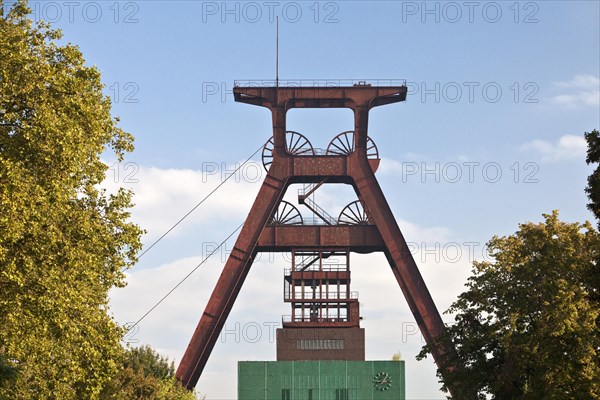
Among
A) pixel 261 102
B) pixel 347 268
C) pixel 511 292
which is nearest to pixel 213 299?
pixel 347 268

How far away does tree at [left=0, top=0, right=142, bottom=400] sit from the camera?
26938 mm

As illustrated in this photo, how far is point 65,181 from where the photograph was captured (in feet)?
90.8

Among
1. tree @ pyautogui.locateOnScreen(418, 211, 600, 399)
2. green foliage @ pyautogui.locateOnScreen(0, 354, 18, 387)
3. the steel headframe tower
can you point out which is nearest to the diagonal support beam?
the steel headframe tower

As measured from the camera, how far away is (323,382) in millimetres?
71250

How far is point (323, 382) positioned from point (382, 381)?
13.9ft

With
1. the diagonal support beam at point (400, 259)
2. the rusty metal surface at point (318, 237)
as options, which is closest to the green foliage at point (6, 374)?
the diagonal support beam at point (400, 259)

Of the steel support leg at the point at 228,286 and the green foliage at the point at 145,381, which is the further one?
the steel support leg at the point at 228,286

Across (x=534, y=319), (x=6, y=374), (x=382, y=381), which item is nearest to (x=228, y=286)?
(x=382, y=381)

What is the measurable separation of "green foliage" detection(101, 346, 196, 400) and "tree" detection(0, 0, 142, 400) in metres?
11.5

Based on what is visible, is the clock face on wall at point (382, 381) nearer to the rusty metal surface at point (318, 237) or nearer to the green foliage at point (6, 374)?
the rusty metal surface at point (318, 237)

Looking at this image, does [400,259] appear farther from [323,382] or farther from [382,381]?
[323,382]

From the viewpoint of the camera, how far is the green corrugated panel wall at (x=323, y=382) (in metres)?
71.0

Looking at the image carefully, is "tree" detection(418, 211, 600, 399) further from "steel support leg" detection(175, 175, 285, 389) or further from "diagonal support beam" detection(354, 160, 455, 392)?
"steel support leg" detection(175, 175, 285, 389)

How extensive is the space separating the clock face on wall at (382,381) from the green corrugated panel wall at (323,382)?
6.3 inches
